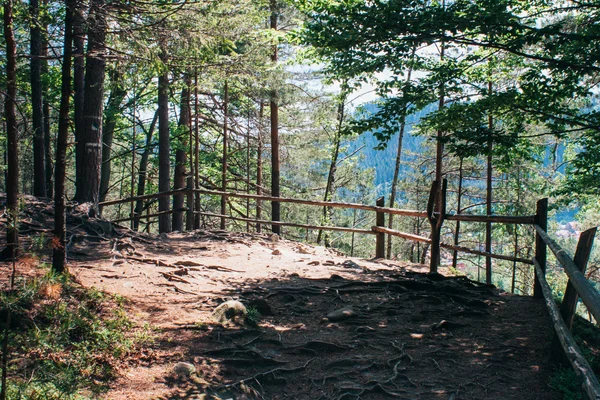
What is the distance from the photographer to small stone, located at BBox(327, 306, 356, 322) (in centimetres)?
558

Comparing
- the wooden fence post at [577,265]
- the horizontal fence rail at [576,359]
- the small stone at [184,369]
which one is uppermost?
the wooden fence post at [577,265]

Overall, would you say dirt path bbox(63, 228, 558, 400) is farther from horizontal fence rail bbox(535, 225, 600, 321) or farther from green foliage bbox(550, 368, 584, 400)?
horizontal fence rail bbox(535, 225, 600, 321)

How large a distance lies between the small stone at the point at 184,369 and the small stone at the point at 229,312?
124cm

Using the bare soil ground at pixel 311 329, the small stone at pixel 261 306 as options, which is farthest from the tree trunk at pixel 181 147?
the small stone at pixel 261 306

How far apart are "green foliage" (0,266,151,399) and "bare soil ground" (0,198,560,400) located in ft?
0.69

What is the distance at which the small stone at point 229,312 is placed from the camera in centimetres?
513

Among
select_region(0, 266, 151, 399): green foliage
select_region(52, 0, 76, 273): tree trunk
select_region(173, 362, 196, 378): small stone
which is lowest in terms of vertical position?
select_region(173, 362, 196, 378): small stone

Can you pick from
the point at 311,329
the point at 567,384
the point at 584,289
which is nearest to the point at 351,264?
the point at 311,329

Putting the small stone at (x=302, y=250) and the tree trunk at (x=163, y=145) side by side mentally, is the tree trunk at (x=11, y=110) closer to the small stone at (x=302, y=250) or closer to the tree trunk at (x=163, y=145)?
Result: the small stone at (x=302, y=250)

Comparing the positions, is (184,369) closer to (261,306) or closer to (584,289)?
(261,306)

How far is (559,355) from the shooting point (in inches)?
160

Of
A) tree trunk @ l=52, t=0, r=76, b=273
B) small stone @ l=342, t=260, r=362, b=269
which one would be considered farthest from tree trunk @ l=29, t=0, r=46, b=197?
small stone @ l=342, t=260, r=362, b=269

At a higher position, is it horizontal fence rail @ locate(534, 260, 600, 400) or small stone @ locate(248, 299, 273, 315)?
horizontal fence rail @ locate(534, 260, 600, 400)

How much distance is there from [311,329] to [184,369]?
1862 millimetres
